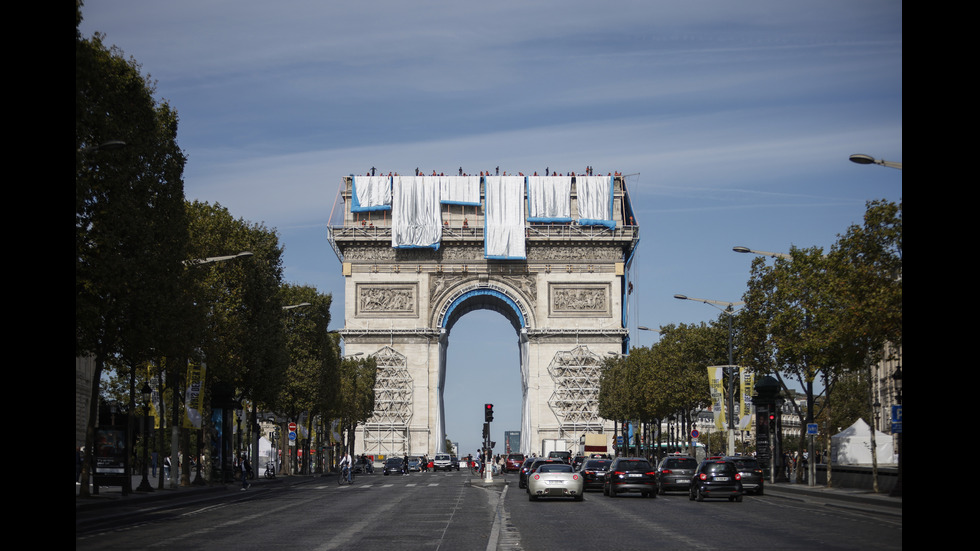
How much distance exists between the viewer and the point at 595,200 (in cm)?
12706

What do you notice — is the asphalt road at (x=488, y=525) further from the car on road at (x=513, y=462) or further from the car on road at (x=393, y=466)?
the car on road at (x=513, y=462)

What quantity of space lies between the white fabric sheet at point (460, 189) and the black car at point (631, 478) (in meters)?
79.0

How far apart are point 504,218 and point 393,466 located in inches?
1248

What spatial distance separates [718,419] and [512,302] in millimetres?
58020

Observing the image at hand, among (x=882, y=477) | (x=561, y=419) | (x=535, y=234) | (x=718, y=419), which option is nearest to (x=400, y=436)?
(x=561, y=419)

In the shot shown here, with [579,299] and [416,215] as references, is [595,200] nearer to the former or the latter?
[579,299]

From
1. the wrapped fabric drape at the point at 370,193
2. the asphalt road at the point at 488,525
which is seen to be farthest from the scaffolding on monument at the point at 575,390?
the asphalt road at the point at 488,525

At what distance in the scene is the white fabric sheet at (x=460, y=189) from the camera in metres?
128

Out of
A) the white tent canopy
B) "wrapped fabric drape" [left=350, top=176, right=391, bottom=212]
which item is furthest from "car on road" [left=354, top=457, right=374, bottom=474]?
the white tent canopy

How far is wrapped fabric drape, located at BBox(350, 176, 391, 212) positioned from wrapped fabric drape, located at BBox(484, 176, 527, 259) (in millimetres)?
10612

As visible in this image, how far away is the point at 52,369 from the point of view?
24.4 m

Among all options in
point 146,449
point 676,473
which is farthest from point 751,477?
point 146,449

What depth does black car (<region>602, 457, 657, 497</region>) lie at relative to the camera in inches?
1939

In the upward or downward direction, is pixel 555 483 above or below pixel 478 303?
below
